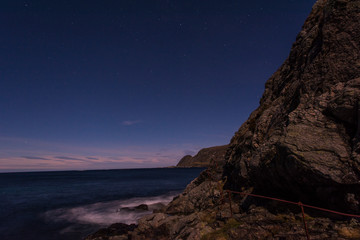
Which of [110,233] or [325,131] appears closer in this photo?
[325,131]

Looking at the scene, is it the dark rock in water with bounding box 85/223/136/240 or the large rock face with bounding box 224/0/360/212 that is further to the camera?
the dark rock in water with bounding box 85/223/136/240

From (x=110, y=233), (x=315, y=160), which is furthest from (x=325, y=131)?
(x=110, y=233)

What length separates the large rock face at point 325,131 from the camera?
764 centimetres

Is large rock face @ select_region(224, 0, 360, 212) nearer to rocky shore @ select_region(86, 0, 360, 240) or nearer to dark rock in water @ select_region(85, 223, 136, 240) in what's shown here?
rocky shore @ select_region(86, 0, 360, 240)

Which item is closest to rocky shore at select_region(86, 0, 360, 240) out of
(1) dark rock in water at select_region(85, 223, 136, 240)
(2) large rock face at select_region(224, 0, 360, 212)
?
(2) large rock face at select_region(224, 0, 360, 212)

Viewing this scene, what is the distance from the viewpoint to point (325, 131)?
879 cm

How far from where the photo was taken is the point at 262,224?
8.94 meters

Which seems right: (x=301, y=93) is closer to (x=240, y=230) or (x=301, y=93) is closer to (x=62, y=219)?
(x=240, y=230)

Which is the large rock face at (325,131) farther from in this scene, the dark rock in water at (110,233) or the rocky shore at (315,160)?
the dark rock in water at (110,233)

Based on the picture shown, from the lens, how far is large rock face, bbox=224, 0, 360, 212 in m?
7.64

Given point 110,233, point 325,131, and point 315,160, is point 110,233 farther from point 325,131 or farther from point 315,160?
point 325,131

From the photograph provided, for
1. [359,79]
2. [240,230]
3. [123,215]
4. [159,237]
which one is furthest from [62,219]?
[359,79]

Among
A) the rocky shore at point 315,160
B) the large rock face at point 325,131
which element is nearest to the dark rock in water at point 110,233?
the rocky shore at point 315,160

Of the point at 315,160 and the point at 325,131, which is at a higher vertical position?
the point at 325,131
